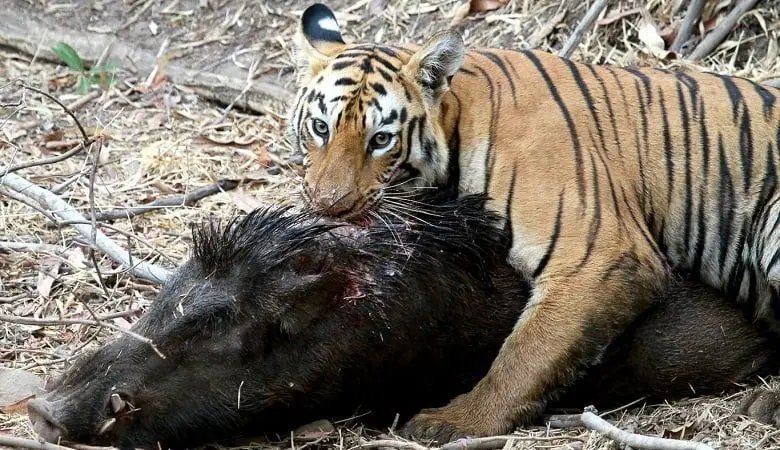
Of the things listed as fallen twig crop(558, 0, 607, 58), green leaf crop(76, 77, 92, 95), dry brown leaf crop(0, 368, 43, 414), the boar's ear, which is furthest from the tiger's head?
green leaf crop(76, 77, 92, 95)

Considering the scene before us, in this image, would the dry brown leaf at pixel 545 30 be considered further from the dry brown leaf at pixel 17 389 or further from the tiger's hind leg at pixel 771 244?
the dry brown leaf at pixel 17 389

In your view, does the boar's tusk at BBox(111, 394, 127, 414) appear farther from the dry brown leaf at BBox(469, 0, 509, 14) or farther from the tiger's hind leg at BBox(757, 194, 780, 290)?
the dry brown leaf at BBox(469, 0, 509, 14)

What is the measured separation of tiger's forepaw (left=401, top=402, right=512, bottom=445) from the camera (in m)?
3.65

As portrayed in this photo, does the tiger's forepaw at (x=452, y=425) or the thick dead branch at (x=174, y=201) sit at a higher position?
the thick dead branch at (x=174, y=201)

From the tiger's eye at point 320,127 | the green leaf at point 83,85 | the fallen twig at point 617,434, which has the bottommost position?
the fallen twig at point 617,434

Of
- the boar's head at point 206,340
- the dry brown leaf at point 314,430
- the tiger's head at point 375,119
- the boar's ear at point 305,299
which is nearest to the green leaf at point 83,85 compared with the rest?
the tiger's head at point 375,119

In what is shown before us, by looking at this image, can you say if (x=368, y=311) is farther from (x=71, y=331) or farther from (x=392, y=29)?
(x=392, y=29)

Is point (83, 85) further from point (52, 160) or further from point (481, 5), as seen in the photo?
point (52, 160)

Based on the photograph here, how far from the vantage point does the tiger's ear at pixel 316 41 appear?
14.9 feet

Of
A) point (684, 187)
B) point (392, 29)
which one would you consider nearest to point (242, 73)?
point (392, 29)

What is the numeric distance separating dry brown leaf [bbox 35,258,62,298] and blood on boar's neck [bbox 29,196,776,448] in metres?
1.30

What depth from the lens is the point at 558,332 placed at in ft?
12.6

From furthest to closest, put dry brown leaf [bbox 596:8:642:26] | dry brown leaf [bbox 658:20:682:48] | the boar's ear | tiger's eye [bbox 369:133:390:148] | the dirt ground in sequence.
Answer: dry brown leaf [bbox 596:8:642:26] < dry brown leaf [bbox 658:20:682:48] < the dirt ground < tiger's eye [bbox 369:133:390:148] < the boar's ear

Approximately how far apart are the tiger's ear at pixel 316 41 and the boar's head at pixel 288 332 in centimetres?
92
